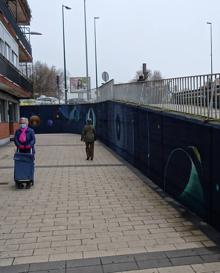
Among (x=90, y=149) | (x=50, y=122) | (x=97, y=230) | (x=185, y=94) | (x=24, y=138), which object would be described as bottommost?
(x=50, y=122)

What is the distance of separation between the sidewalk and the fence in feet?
6.13

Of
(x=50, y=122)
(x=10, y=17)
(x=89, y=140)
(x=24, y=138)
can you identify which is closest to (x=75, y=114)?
(x=50, y=122)

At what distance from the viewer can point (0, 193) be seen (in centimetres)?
1031

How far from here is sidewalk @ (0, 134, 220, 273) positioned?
561 centimetres

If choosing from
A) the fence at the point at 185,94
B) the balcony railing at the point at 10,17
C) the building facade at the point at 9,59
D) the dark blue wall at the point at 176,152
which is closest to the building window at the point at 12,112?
the building facade at the point at 9,59

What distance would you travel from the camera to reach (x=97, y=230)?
7.05 metres

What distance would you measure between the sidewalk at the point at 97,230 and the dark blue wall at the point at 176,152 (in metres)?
0.37

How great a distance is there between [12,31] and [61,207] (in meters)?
22.4

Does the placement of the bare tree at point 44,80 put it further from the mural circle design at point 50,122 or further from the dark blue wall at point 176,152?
the dark blue wall at point 176,152

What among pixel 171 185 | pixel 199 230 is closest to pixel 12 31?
pixel 171 185

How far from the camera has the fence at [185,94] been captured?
765 centimetres

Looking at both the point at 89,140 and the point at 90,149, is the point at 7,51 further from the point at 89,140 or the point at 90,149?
the point at 90,149

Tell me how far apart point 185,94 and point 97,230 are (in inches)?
143

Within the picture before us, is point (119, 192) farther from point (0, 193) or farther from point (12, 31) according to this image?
point (12, 31)
